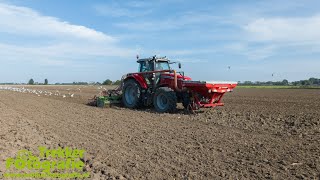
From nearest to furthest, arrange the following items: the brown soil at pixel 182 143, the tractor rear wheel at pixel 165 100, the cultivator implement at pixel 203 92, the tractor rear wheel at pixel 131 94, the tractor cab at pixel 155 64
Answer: the brown soil at pixel 182 143
the cultivator implement at pixel 203 92
the tractor rear wheel at pixel 165 100
the tractor cab at pixel 155 64
the tractor rear wheel at pixel 131 94

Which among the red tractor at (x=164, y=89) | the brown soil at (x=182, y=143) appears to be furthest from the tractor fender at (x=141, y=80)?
the brown soil at (x=182, y=143)

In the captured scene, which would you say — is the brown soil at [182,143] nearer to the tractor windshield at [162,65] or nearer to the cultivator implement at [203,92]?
the cultivator implement at [203,92]

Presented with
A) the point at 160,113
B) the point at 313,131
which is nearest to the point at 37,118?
the point at 160,113

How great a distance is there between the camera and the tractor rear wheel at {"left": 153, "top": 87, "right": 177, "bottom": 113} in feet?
41.5

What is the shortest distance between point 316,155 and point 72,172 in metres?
4.19

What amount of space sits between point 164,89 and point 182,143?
5.67m

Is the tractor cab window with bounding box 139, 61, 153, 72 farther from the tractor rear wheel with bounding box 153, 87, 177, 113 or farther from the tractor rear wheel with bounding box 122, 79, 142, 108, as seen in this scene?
the tractor rear wheel with bounding box 153, 87, 177, 113

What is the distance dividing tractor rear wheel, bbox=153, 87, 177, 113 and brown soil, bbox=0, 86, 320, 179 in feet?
3.87

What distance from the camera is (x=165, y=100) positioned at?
43.1ft

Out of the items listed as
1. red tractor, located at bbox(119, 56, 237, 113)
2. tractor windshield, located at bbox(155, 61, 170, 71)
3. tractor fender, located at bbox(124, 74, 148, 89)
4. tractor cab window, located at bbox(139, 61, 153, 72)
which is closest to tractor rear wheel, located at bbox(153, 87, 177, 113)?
red tractor, located at bbox(119, 56, 237, 113)

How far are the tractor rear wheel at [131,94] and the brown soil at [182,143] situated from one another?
3205 millimetres

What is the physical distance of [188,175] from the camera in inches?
206

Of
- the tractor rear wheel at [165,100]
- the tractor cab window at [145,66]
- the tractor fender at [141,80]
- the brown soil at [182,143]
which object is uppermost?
the tractor cab window at [145,66]

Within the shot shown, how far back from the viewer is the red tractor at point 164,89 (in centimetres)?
1227
